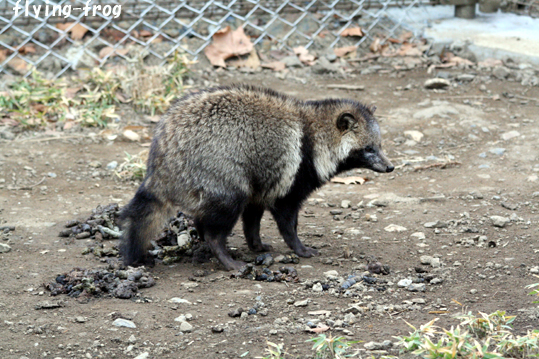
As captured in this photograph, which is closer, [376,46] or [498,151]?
[498,151]

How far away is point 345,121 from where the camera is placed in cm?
520

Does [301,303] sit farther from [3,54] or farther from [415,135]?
[3,54]

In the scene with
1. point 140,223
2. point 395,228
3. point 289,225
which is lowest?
point 395,228

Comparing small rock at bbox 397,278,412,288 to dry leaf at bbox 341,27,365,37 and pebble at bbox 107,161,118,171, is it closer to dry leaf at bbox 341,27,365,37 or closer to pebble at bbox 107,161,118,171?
pebble at bbox 107,161,118,171

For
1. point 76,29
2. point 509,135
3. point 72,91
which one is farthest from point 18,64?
point 509,135

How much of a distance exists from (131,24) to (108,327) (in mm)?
6100

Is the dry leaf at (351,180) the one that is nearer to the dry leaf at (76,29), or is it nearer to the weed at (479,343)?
the weed at (479,343)

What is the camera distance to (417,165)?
6.84 metres

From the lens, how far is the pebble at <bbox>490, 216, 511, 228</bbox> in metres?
5.34

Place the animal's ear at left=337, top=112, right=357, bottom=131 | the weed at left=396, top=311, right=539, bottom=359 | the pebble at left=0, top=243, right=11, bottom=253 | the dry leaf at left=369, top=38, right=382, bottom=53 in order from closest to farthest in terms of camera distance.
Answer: the weed at left=396, top=311, right=539, bottom=359, the pebble at left=0, top=243, right=11, bottom=253, the animal's ear at left=337, top=112, right=357, bottom=131, the dry leaf at left=369, top=38, right=382, bottom=53

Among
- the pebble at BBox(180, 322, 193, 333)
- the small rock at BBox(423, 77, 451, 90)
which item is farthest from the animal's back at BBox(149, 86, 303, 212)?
the small rock at BBox(423, 77, 451, 90)

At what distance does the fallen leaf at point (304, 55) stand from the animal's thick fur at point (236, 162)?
4005mm

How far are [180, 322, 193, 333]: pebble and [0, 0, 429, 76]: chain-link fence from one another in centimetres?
499

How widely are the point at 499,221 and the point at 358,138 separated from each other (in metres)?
1.36
